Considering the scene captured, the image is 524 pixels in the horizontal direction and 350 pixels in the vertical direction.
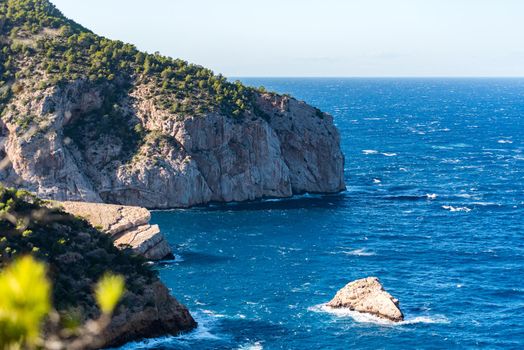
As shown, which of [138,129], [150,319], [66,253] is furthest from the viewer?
[138,129]

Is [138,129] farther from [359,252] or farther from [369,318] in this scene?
[369,318]

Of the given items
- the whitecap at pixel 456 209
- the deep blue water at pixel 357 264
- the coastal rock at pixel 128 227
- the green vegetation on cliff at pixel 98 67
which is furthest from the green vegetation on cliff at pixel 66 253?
the whitecap at pixel 456 209

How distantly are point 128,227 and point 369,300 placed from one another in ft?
136

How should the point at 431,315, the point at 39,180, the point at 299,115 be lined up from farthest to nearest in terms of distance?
the point at 299,115
the point at 39,180
the point at 431,315

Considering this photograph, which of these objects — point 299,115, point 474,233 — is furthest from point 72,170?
point 474,233

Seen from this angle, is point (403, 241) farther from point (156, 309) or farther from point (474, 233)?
point (156, 309)

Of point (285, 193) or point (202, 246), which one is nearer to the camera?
point (202, 246)

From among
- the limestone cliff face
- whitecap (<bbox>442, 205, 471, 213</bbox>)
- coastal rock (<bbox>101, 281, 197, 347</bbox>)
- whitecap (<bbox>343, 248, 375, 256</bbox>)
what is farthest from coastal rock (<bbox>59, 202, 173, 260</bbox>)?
whitecap (<bbox>442, 205, 471, 213</bbox>)

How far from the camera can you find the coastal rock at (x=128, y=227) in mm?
104062

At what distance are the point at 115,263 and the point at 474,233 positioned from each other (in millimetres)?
69718

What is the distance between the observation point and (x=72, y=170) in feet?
453

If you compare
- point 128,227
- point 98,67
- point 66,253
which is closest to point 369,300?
point 66,253

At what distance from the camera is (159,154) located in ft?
474

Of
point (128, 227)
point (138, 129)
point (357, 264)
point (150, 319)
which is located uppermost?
point (138, 129)
